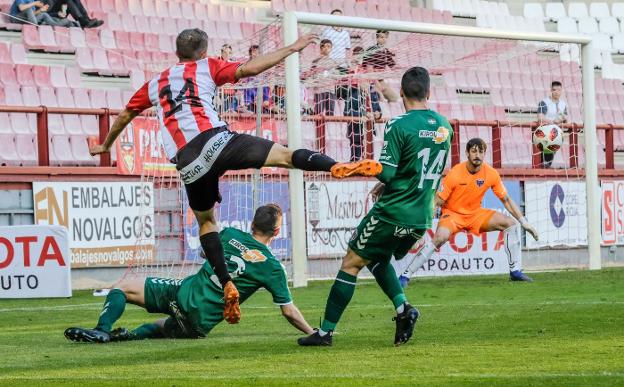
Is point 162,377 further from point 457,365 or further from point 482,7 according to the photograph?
point 482,7

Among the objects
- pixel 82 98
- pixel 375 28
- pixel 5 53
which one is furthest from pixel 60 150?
pixel 375 28

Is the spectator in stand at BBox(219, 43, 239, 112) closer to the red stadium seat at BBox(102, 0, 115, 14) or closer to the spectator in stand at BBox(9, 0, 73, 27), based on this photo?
the spectator in stand at BBox(9, 0, 73, 27)

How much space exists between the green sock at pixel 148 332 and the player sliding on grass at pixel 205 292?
2 centimetres

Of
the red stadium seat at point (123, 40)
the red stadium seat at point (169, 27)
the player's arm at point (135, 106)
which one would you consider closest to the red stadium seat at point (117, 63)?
the red stadium seat at point (123, 40)

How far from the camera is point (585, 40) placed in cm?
1791

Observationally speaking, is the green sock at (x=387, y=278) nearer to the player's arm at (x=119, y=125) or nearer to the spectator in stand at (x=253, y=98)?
the player's arm at (x=119, y=125)

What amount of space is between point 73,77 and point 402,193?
12579 mm

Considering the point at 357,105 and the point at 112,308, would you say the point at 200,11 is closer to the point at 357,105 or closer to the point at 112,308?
the point at 357,105

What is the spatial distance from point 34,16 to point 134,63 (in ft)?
5.80

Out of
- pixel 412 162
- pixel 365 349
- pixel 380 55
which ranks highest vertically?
pixel 380 55

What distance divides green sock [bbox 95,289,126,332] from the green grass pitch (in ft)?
0.86

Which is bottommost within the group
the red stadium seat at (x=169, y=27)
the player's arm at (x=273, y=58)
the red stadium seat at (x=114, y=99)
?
the player's arm at (x=273, y=58)

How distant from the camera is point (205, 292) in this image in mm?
8523

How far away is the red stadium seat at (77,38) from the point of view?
67.5 ft
